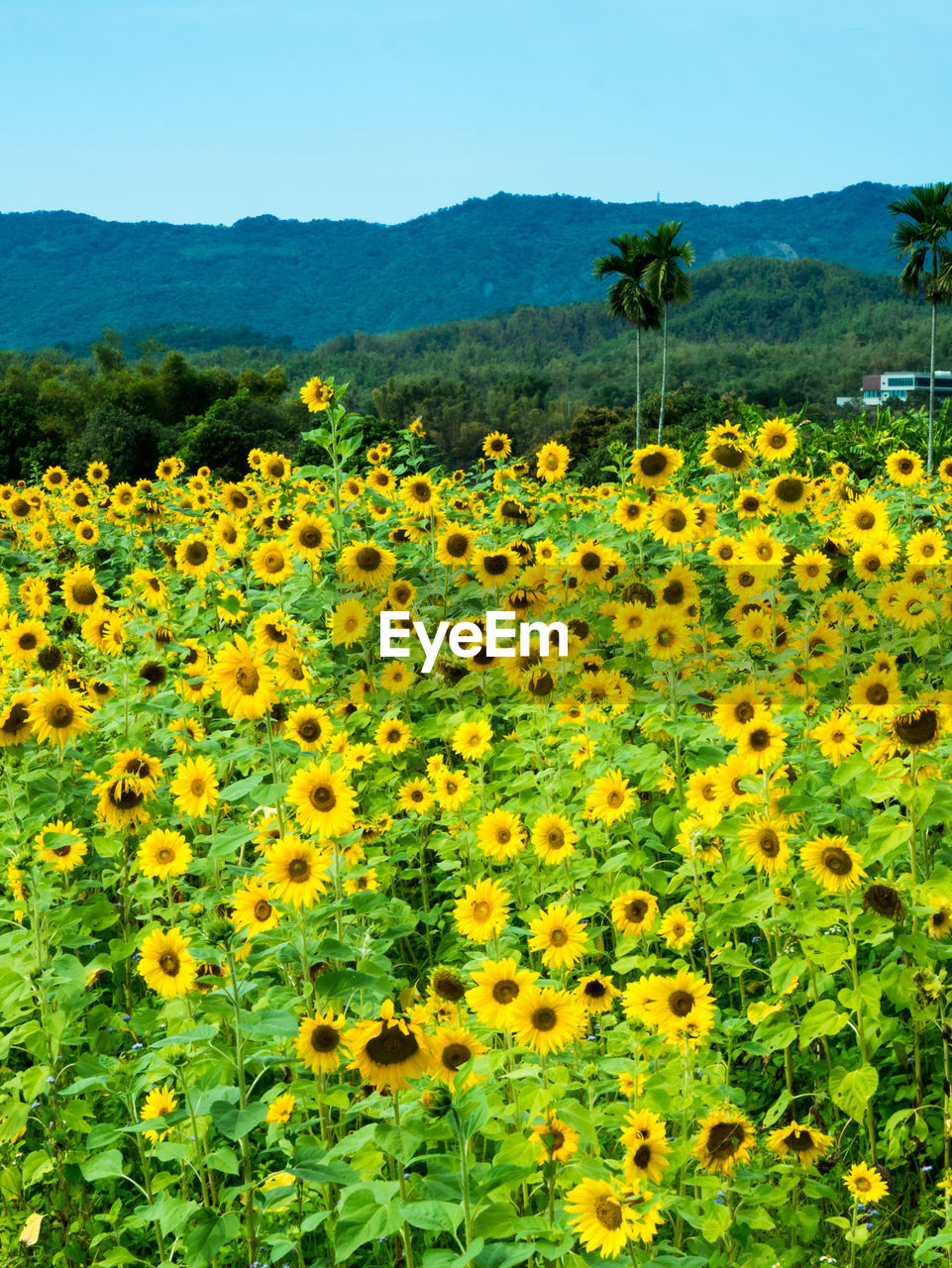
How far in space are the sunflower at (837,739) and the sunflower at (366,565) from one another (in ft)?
8.80

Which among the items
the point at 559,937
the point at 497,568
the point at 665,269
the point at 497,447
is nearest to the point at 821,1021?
the point at 559,937

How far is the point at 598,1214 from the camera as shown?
2.09 metres

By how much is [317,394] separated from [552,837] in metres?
3.52

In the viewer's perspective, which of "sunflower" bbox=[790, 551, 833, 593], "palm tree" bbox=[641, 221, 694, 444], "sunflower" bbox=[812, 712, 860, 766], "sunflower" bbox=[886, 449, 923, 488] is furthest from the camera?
"palm tree" bbox=[641, 221, 694, 444]

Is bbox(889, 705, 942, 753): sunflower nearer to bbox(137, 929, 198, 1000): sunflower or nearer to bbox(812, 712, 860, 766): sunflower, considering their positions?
bbox(812, 712, 860, 766): sunflower

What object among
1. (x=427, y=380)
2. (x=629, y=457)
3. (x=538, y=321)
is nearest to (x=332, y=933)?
(x=629, y=457)

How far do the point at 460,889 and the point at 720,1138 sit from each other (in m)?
1.95

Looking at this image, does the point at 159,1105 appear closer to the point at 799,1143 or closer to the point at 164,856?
the point at 164,856

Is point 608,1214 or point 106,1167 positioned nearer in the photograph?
point 608,1214

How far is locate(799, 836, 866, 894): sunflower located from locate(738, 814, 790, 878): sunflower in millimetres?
97

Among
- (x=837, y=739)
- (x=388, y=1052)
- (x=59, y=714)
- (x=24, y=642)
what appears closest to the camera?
(x=388, y=1052)

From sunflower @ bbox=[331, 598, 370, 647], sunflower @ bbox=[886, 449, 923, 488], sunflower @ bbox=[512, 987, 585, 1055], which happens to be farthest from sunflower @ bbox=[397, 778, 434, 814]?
sunflower @ bbox=[886, 449, 923, 488]

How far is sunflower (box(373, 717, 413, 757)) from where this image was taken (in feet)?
15.8

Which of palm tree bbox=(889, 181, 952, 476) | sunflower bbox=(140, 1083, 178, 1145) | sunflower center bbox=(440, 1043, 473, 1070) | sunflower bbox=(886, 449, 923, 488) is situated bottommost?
sunflower bbox=(140, 1083, 178, 1145)
